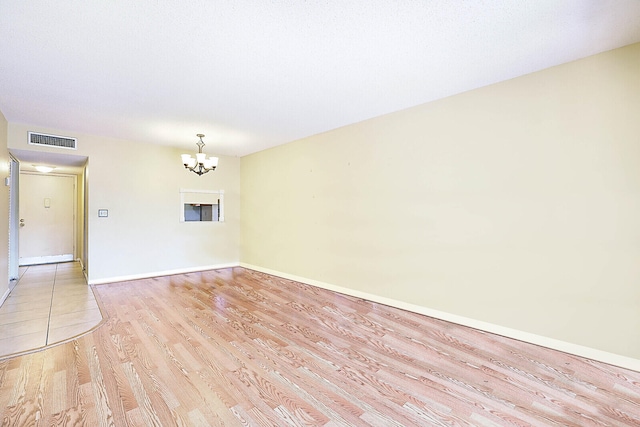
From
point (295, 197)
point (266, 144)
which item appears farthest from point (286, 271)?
point (266, 144)

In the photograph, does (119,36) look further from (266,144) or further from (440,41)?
(266,144)

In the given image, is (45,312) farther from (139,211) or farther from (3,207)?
(139,211)

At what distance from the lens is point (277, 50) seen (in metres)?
2.39

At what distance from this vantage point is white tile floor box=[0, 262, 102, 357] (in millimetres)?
2807

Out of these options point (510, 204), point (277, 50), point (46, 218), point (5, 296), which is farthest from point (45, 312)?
point (510, 204)

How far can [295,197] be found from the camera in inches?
207

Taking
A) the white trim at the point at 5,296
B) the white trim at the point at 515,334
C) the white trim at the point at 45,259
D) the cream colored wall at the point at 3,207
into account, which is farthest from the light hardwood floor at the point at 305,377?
the white trim at the point at 45,259

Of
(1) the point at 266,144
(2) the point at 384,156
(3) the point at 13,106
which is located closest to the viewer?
(3) the point at 13,106

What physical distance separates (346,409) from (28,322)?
3653 millimetres

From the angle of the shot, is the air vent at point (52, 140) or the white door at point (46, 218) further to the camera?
the white door at point (46, 218)

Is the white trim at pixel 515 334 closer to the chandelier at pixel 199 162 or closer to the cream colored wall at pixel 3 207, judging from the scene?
the chandelier at pixel 199 162

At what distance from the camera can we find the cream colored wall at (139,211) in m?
4.97

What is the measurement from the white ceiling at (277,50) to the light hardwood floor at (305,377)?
2509mm

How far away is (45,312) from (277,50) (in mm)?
4077
